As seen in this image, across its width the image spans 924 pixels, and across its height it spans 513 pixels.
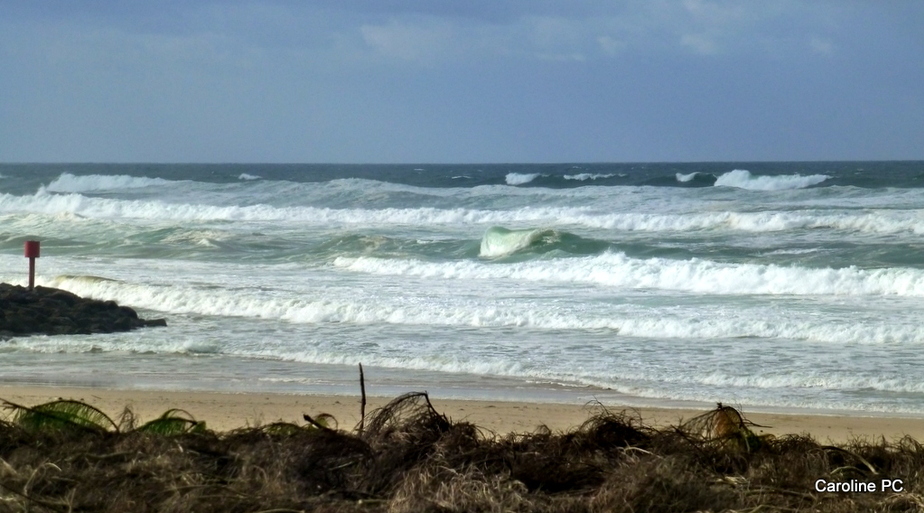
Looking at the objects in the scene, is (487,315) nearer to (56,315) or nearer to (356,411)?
(356,411)

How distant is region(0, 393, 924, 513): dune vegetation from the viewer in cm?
347

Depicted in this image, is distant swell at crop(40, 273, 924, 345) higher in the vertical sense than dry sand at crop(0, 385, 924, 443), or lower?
higher

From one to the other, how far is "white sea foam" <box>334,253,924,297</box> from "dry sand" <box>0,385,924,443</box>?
8.47 m

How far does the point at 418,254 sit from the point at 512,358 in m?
12.3

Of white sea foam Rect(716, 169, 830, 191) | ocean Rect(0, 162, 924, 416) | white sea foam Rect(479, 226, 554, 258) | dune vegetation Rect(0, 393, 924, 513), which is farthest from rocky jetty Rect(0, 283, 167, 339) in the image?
white sea foam Rect(716, 169, 830, 191)

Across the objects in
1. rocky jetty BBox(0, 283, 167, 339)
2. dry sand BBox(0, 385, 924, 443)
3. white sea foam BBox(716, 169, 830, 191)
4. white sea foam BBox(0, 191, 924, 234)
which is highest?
white sea foam BBox(716, 169, 830, 191)

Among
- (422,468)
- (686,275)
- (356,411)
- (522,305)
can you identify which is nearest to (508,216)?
(686,275)

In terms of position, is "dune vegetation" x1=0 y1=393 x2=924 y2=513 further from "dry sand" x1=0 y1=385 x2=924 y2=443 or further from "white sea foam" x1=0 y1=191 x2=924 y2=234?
"white sea foam" x1=0 y1=191 x2=924 y2=234

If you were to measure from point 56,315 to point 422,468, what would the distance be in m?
9.61

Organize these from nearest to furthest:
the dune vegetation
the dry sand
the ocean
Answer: the dune vegetation < the dry sand < the ocean

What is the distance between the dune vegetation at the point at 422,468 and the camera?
11.4 ft

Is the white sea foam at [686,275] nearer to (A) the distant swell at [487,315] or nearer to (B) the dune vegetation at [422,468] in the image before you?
(A) the distant swell at [487,315]

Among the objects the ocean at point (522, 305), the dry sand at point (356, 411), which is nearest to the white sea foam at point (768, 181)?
the ocean at point (522, 305)

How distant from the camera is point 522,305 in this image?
1377 centimetres
